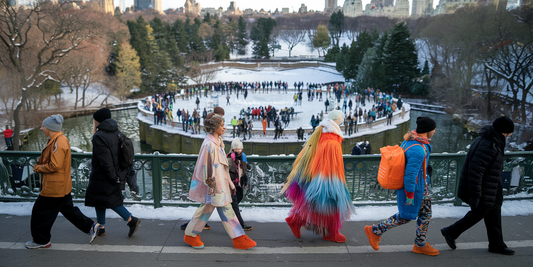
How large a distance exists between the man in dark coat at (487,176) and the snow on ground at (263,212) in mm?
1070

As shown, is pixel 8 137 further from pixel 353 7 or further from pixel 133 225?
pixel 353 7

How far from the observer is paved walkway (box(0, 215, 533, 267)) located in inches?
140

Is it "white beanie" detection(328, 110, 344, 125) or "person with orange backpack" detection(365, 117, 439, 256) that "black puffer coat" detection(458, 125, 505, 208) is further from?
"white beanie" detection(328, 110, 344, 125)

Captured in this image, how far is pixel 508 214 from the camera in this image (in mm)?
4781

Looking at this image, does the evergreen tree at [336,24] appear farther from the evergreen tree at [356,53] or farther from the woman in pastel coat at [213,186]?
the woman in pastel coat at [213,186]

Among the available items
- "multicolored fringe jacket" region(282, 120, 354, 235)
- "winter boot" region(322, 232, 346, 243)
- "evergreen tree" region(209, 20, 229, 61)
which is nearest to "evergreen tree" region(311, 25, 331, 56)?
"evergreen tree" region(209, 20, 229, 61)

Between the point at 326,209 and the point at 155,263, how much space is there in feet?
5.84

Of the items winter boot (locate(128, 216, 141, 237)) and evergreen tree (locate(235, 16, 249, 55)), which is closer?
winter boot (locate(128, 216, 141, 237))

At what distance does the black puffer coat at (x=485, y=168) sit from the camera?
3426mm

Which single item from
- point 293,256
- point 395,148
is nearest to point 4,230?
point 293,256

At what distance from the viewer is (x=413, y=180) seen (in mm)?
3332

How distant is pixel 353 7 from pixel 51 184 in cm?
16913

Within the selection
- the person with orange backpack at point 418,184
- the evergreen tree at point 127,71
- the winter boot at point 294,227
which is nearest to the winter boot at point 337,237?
the winter boot at point 294,227

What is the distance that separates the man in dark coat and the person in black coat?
3.49 m
